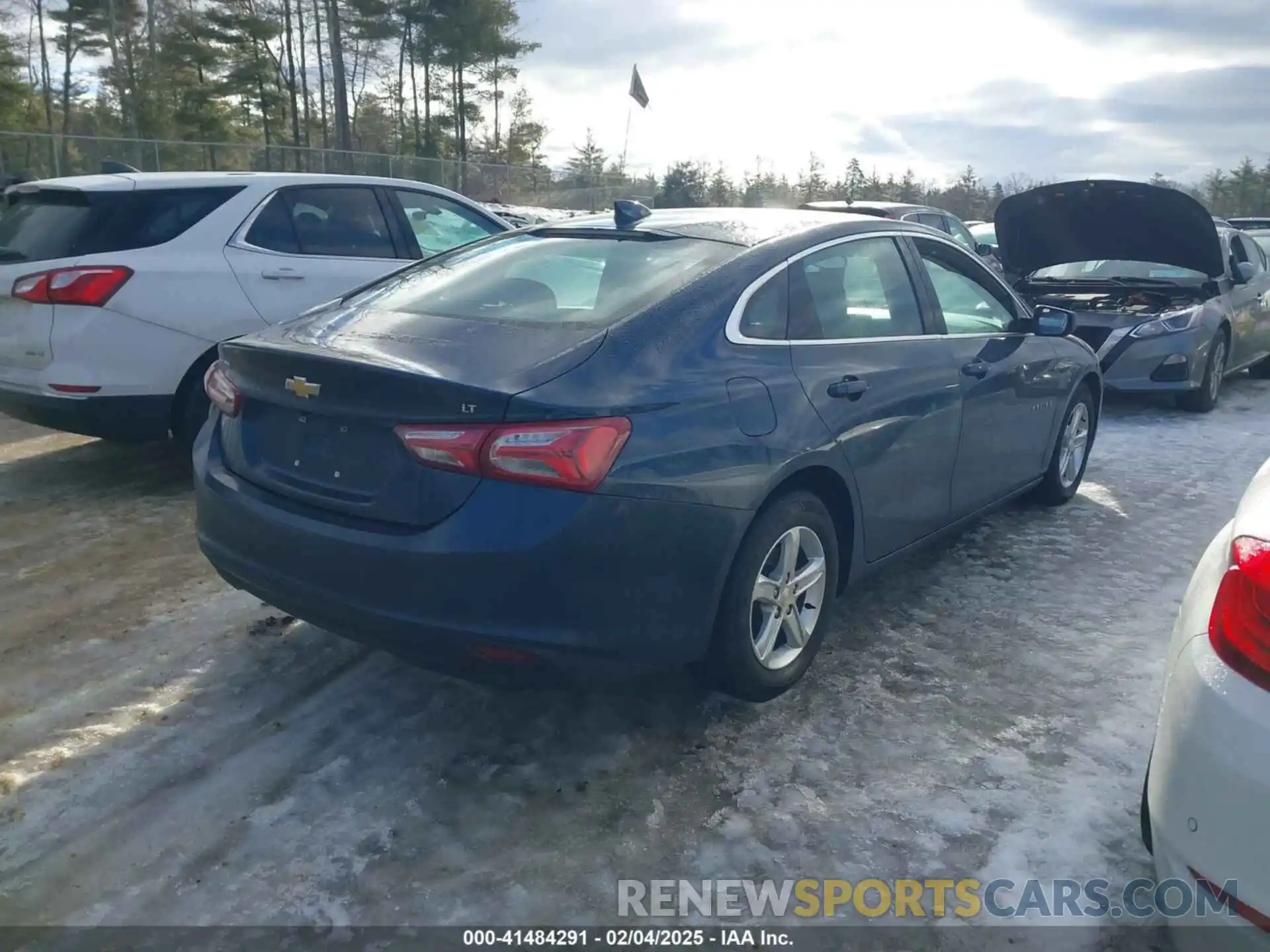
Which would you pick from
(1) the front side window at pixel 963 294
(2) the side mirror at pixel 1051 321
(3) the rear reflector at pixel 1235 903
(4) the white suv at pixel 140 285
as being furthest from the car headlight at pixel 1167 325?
(3) the rear reflector at pixel 1235 903

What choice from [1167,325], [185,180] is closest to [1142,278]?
[1167,325]

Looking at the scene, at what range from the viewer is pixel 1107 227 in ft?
28.5

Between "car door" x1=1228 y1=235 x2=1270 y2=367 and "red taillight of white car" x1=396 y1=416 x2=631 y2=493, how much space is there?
8.28 metres

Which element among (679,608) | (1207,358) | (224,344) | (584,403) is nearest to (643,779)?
(679,608)

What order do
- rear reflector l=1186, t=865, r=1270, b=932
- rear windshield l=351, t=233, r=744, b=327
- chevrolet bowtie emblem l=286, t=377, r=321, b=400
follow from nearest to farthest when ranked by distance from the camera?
rear reflector l=1186, t=865, r=1270, b=932 < chevrolet bowtie emblem l=286, t=377, r=321, b=400 < rear windshield l=351, t=233, r=744, b=327

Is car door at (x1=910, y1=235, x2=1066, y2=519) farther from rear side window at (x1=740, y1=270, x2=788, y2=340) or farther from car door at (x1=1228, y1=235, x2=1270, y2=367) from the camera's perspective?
car door at (x1=1228, y1=235, x2=1270, y2=367)

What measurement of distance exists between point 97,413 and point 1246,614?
16.9ft

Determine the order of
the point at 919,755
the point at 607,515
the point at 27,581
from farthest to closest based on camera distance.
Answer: the point at 27,581
the point at 919,755
the point at 607,515

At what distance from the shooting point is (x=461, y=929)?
245 centimetres

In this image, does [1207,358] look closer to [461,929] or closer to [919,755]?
[919,755]

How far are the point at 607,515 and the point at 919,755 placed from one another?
132 cm

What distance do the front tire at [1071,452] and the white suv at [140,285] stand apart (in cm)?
429

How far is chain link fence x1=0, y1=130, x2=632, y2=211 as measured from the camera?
58.8 feet

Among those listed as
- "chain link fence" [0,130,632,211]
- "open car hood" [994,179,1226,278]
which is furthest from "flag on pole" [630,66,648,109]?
"open car hood" [994,179,1226,278]
